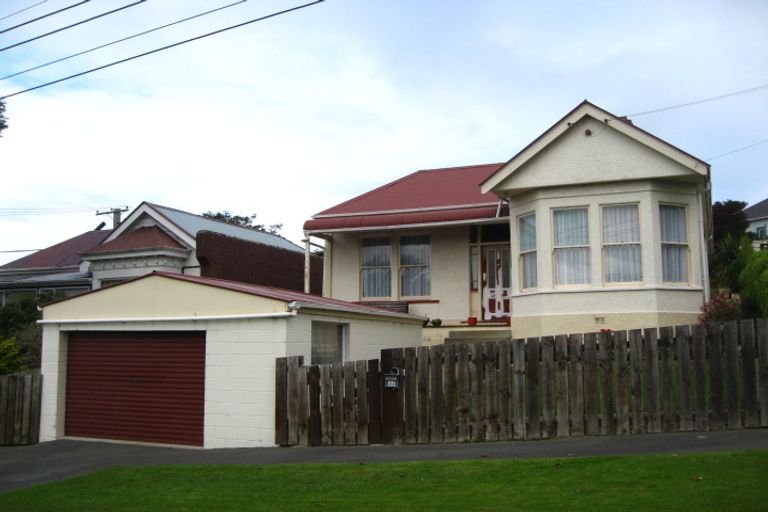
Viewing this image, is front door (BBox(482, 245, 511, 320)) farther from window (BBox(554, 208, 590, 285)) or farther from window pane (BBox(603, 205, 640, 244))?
window pane (BBox(603, 205, 640, 244))

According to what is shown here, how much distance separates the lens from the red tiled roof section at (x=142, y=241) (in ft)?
88.9

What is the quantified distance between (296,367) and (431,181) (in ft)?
40.8

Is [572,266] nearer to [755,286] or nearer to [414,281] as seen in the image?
[755,286]

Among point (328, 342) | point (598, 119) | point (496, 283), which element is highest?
point (598, 119)

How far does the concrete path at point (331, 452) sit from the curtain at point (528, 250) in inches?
265

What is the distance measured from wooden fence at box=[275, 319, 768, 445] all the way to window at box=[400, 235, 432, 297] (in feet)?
30.4

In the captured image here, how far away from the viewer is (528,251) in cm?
1773

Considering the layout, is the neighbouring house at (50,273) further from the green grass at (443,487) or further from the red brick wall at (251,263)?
the green grass at (443,487)

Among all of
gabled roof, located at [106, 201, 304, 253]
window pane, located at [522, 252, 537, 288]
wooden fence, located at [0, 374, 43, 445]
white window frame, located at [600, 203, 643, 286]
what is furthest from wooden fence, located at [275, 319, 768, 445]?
gabled roof, located at [106, 201, 304, 253]

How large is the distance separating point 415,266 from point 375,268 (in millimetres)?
1260

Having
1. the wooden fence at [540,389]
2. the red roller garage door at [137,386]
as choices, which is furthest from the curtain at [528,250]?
the red roller garage door at [137,386]

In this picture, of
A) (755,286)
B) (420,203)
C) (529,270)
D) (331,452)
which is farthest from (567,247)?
(331,452)

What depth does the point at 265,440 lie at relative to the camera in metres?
13.2

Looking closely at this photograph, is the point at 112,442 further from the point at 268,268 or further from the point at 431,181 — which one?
the point at 268,268
